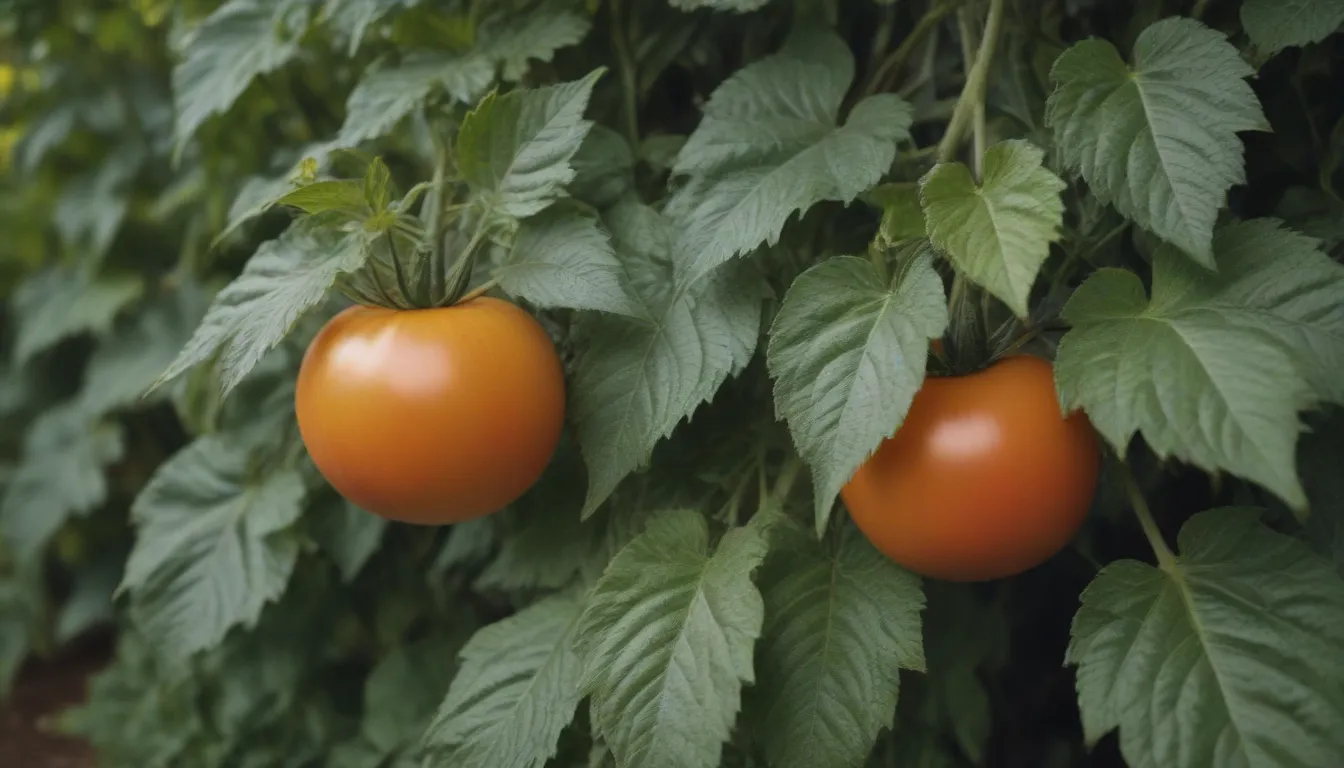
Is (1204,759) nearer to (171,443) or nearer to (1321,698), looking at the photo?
(1321,698)

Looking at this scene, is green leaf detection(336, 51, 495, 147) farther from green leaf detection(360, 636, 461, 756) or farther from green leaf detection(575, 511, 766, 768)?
green leaf detection(360, 636, 461, 756)

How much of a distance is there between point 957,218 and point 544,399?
1.04 feet

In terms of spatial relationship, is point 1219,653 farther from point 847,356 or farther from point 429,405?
point 429,405

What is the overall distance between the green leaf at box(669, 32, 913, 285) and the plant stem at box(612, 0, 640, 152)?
0.38ft

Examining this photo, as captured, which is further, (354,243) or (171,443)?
(171,443)

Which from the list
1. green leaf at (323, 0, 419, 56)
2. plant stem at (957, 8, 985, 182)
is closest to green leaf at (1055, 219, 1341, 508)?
plant stem at (957, 8, 985, 182)

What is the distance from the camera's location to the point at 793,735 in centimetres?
72

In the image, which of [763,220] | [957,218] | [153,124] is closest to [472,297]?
[763,220]

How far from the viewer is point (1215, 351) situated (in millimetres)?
605

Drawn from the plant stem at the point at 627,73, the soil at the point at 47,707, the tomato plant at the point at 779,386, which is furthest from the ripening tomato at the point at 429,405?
the soil at the point at 47,707

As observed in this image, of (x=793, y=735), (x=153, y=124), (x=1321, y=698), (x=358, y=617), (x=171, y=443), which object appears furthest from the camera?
(x=171, y=443)

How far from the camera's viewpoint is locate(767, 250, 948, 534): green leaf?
627 millimetres

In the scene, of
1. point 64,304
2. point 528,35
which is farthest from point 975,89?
point 64,304

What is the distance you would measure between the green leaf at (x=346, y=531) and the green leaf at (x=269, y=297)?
1.09 ft
